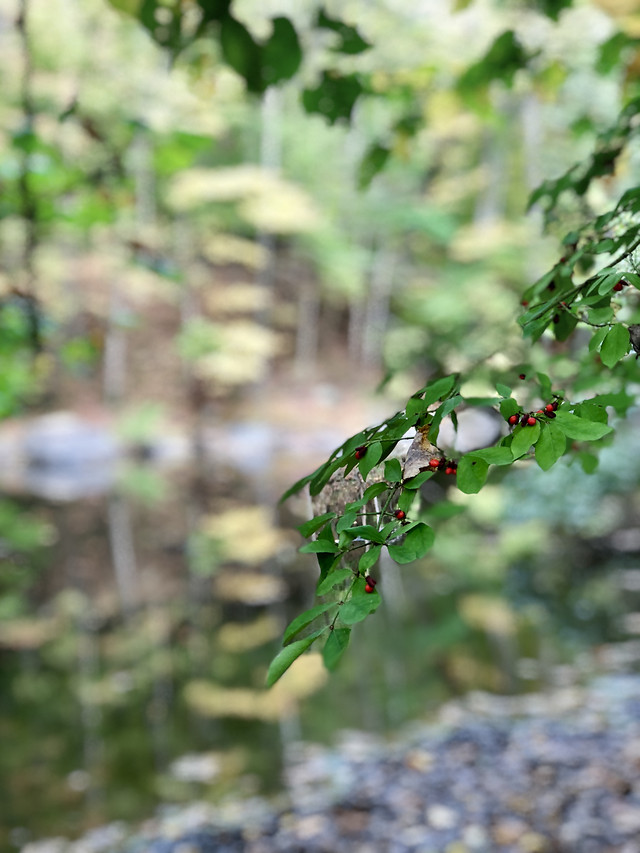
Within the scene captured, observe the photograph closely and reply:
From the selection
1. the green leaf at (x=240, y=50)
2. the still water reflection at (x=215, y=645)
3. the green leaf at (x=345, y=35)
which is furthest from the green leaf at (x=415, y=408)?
the green leaf at (x=345, y=35)

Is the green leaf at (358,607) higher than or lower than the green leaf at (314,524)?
lower

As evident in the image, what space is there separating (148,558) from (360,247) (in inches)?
466

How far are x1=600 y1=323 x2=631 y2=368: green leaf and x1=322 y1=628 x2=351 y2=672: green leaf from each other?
0.94ft

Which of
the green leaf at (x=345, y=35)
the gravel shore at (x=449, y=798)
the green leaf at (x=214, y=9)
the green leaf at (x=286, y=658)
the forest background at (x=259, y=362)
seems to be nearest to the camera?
the green leaf at (x=286, y=658)

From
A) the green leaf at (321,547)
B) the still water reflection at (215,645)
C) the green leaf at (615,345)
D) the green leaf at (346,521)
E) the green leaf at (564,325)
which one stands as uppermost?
the still water reflection at (215,645)

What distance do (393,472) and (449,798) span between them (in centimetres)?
229

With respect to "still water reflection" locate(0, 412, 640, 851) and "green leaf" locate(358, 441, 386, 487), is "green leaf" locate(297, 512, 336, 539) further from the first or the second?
"still water reflection" locate(0, 412, 640, 851)

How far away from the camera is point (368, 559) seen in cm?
53

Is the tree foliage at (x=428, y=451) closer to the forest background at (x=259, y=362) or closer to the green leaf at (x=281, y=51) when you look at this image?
the forest background at (x=259, y=362)

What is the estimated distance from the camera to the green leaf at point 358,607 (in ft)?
1.62

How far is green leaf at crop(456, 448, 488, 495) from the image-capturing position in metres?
0.53

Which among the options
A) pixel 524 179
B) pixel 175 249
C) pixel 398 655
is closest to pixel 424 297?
pixel 524 179

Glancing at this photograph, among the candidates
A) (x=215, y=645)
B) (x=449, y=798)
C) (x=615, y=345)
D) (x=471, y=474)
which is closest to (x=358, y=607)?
(x=471, y=474)

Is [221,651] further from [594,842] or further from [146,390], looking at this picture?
[146,390]
